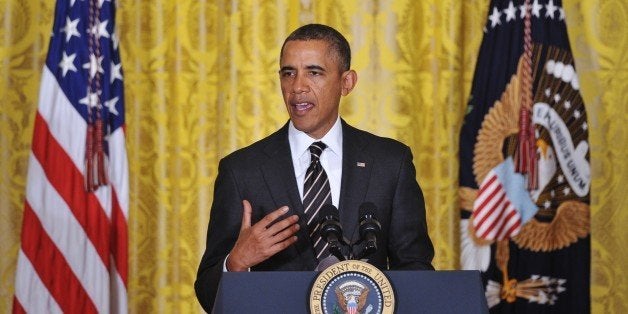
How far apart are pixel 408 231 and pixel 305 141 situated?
0.45 meters

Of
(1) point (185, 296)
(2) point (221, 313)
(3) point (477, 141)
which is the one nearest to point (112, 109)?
(1) point (185, 296)

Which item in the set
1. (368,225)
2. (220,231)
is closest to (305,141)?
(220,231)

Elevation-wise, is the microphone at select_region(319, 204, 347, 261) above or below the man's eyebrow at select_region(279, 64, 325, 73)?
below

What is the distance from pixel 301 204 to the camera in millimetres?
3020

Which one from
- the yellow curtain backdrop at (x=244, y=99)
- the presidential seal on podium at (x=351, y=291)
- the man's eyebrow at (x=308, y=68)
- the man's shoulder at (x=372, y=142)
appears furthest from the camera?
the yellow curtain backdrop at (x=244, y=99)

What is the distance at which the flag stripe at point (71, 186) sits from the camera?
4.70 meters

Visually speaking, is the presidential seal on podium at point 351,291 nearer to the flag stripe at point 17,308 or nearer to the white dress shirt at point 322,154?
the white dress shirt at point 322,154

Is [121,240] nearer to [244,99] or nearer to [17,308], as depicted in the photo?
[17,308]

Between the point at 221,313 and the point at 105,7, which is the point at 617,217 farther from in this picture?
the point at 221,313

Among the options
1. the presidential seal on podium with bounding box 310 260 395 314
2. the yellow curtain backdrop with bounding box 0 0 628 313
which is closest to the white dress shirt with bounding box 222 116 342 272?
the presidential seal on podium with bounding box 310 260 395 314

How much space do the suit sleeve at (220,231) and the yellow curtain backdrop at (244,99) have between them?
2179 millimetres

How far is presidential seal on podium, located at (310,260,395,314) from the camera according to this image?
2225 millimetres

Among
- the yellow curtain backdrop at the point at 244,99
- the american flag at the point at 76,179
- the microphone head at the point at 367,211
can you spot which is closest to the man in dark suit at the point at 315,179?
the microphone head at the point at 367,211

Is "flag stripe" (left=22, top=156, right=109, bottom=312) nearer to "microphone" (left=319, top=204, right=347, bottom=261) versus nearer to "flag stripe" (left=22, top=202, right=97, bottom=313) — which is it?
"flag stripe" (left=22, top=202, right=97, bottom=313)
